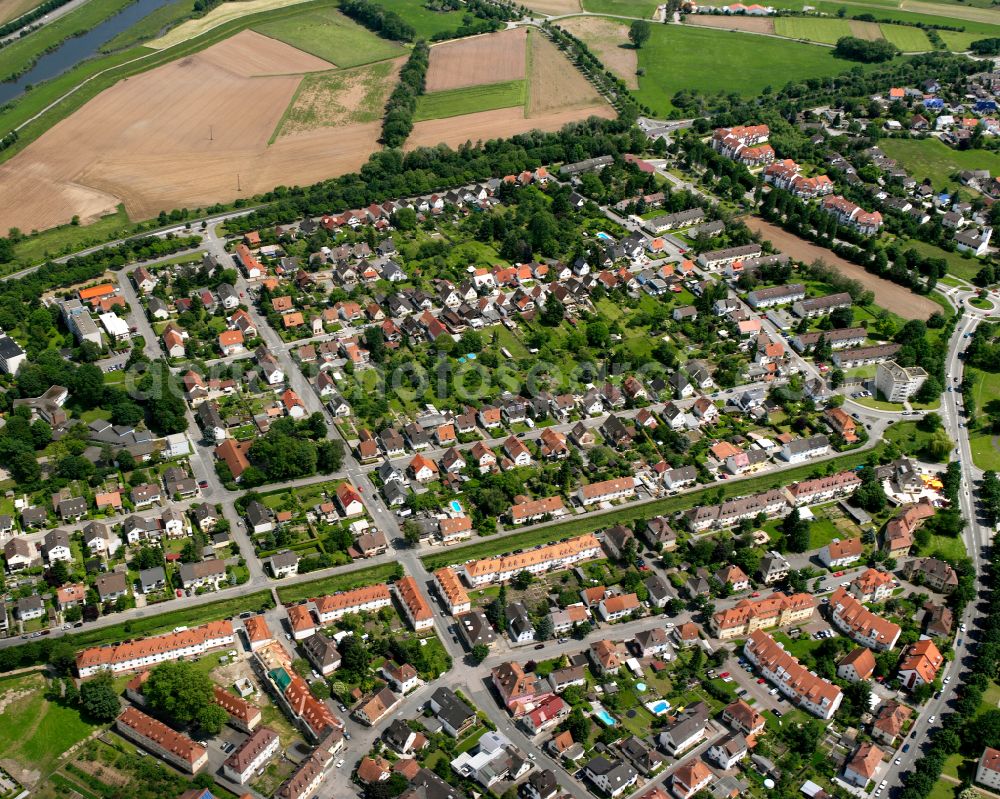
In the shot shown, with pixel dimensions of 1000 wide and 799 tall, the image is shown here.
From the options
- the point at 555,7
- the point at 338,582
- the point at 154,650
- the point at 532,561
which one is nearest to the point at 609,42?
the point at 555,7

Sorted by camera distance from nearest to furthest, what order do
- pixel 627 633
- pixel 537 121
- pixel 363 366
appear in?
pixel 627 633 < pixel 363 366 < pixel 537 121

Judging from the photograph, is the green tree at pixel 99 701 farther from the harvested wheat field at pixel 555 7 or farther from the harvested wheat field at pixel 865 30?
the harvested wheat field at pixel 865 30

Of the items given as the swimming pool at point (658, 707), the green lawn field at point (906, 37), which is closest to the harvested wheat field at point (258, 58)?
the green lawn field at point (906, 37)

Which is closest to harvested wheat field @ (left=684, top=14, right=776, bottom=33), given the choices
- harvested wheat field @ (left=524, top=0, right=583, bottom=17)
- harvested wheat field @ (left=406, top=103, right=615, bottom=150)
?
harvested wheat field @ (left=524, top=0, right=583, bottom=17)

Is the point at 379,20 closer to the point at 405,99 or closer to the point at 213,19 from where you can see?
the point at 213,19

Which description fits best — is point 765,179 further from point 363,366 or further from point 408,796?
point 408,796

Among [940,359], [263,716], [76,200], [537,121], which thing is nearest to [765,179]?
[537,121]
